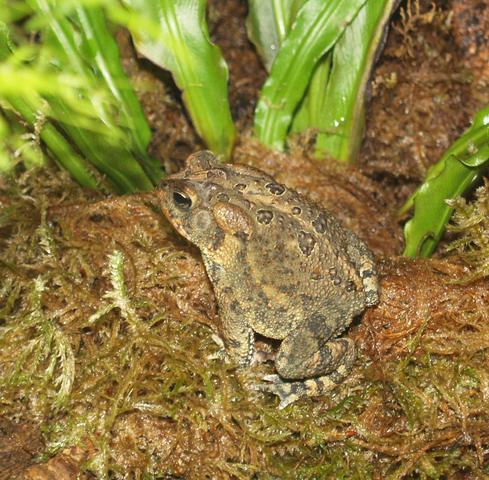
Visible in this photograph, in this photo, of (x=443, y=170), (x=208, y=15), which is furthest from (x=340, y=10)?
(x=208, y=15)

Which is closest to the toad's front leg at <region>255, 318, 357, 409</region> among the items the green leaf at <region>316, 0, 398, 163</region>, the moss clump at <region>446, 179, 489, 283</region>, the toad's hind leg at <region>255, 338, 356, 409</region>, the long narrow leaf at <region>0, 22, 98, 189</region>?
the toad's hind leg at <region>255, 338, 356, 409</region>

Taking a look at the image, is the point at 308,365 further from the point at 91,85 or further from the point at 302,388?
the point at 91,85

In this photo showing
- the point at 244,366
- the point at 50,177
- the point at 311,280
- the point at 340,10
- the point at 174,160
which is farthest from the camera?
the point at 174,160

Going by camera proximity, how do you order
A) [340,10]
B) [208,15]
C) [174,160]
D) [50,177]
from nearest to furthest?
[340,10]
[50,177]
[174,160]
[208,15]

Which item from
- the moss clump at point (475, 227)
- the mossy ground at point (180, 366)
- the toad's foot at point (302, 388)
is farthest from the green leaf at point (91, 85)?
the moss clump at point (475, 227)

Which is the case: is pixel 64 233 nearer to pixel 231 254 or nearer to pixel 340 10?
pixel 231 254

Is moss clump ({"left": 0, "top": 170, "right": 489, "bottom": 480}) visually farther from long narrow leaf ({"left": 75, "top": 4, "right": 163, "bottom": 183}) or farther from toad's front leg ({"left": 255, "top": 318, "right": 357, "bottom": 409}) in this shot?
long narrow leaf ({"left": 75, "top": 4, "right": 163, "bottom": 183})

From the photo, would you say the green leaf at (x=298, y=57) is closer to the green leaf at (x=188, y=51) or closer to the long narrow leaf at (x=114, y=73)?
the green leaf at (x=188, y=51)

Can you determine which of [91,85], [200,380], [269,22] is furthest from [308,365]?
[269,22]
